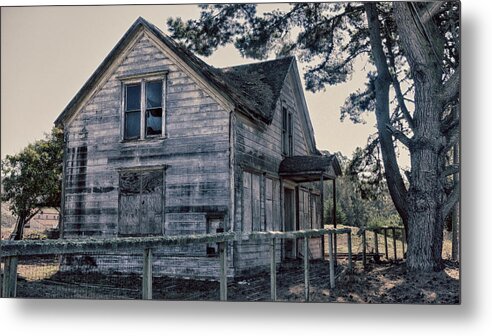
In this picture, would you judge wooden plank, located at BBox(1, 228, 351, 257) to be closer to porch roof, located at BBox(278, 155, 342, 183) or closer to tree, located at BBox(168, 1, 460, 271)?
porch roof, located at BBox(278, 155, 342, 183)

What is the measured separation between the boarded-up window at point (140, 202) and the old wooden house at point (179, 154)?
1 centimetres

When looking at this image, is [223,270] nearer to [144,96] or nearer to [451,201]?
[451,201]

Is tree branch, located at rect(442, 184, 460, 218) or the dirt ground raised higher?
tree branch, located at rect(442, 184, 460, 218)

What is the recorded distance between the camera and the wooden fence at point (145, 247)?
468 cm

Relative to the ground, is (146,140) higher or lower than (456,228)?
higher

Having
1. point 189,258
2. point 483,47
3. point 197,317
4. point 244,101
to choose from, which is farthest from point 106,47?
point 483,47

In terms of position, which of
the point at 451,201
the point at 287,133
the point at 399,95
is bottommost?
the point at 451,201

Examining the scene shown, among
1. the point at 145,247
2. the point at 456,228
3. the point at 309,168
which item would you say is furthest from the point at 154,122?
the point at 456,228

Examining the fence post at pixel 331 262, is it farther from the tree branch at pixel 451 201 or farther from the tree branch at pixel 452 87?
the tree branch at pixel 452 87

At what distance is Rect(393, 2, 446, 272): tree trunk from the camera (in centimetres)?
559

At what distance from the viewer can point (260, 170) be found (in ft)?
22.9

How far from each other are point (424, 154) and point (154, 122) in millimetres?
3110

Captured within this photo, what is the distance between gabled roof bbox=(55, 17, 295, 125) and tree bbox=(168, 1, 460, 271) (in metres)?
0.35

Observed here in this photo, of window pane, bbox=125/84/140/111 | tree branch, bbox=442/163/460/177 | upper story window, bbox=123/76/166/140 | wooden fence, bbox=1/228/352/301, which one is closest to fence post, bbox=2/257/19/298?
wooden fence, bbox=1/228/352/301
